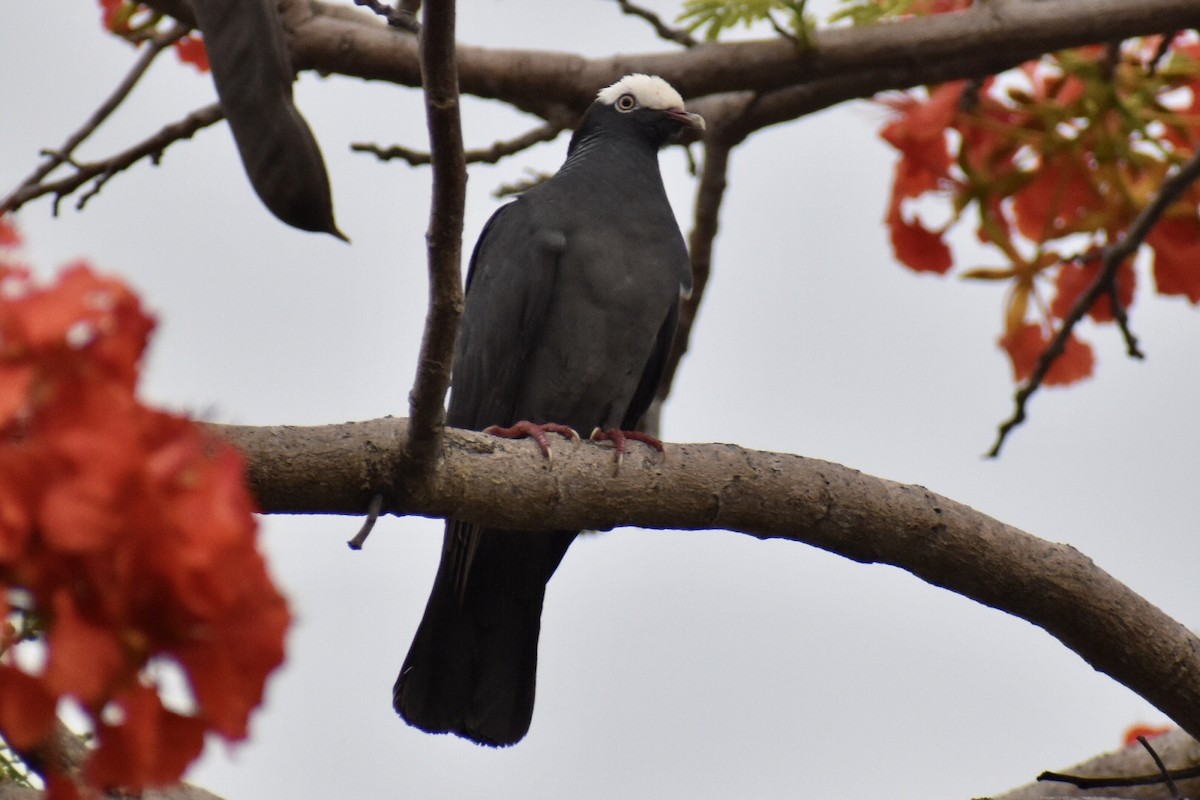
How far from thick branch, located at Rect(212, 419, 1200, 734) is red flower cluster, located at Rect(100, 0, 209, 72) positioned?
77.0 inches

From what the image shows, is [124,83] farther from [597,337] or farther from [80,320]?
[80,320]

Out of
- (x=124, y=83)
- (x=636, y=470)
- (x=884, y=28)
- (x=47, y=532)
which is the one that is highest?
(x=884, y=28)

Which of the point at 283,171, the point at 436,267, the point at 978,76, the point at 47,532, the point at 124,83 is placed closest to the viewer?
the point at 47,532

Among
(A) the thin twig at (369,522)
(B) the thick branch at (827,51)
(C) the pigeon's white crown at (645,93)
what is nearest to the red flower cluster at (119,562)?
(A) the thin twig at (369,522)

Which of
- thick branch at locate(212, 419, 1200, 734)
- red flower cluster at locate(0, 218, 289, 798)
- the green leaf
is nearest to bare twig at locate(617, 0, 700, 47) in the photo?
the green leaf

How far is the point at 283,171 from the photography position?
5.89 ft

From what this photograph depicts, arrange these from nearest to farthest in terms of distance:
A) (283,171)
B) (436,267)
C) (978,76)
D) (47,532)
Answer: (47,532) → (283,171) → (436,267) → (978,76)

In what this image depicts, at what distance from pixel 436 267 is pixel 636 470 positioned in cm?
74

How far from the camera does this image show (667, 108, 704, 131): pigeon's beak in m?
4.68

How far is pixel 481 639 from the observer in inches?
168

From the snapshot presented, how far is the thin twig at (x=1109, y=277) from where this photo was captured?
3641 millimetres

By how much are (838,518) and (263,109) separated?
5.33ft

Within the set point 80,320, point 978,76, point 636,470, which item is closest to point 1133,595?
point 636,470

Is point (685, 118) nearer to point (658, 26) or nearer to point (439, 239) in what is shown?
point (658, 26)
